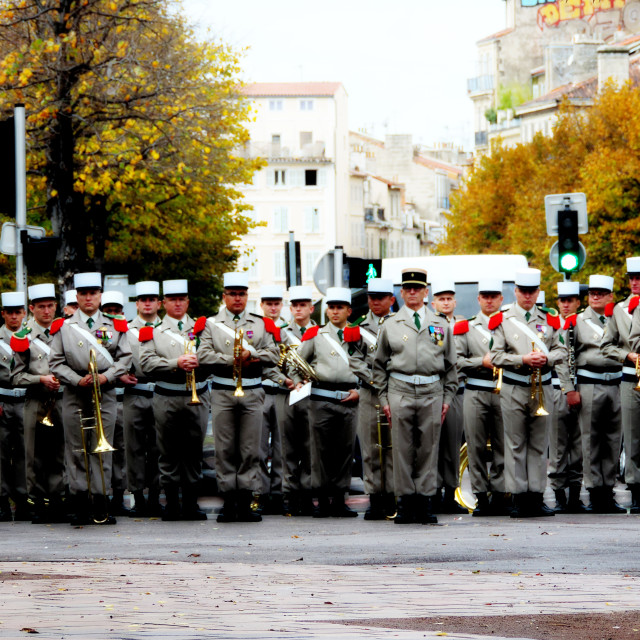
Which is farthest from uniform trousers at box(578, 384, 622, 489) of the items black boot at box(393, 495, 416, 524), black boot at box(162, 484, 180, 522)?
black boot at box(162, 484, 180, 522)

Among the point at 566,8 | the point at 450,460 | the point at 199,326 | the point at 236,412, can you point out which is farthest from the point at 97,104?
the point at 566,8

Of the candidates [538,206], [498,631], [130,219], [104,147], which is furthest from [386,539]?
[538,206]

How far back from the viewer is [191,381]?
15242 mm

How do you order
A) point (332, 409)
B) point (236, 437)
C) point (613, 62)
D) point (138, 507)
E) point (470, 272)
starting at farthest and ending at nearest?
point (613, 62) → point (470, 272) → point (138, 507) → point (332, 409) → point (236, 437)

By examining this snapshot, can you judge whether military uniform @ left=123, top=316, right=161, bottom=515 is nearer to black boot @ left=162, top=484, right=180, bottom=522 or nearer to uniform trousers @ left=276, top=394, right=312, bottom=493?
black boot @ left=162, top=484, right=180, bottom=522

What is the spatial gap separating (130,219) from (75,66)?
15.7m

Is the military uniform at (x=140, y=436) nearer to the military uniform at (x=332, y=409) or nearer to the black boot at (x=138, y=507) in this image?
the black boot at (x=138, y=507)

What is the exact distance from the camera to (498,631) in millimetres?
8219

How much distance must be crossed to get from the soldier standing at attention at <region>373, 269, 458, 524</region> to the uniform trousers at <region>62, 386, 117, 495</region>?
2595 mm

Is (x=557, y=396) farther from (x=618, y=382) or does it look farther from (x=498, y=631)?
(x=498, y=631)

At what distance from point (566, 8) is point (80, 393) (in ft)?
317

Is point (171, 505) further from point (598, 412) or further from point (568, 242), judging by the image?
point (568, 242)

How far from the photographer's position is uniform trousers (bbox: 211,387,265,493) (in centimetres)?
1523

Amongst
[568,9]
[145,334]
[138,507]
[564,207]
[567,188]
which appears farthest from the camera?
[568,9]
